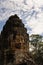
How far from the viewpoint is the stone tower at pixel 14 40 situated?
3069 cm

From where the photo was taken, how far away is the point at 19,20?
32656mm

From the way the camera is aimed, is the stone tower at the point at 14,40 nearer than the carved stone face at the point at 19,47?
No

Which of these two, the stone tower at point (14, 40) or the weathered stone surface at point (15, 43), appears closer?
the weathered stone surface at point (15, 43)

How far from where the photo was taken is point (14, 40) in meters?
31.6

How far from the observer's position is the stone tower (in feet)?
101

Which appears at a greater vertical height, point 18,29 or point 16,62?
point 18,29

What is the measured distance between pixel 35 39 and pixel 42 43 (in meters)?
2.32

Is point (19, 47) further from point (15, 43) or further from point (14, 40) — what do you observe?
point (14, 40)

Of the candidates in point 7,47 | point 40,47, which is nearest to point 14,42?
point 7,47

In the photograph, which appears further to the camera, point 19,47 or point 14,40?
point 14,40

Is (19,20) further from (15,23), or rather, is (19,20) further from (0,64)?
(0,64)

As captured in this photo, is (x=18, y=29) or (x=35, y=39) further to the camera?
(x=35, y=39)

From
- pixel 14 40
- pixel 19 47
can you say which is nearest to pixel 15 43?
pixel 14 40

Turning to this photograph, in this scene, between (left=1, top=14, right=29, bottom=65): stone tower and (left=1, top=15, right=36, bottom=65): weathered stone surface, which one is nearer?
(left=1, top=15, right=36, bottom=65): weathered stone surface
